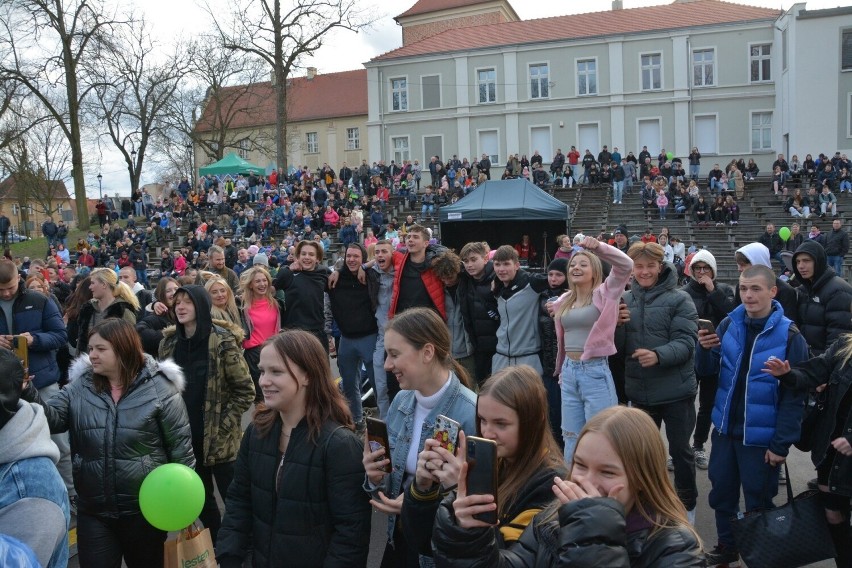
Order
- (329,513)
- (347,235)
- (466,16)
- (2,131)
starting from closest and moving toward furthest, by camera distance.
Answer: (329,513), (347,235), (2,131), (466,16)

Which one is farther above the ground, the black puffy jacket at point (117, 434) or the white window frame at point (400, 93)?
the white window frame at point (400, 93)

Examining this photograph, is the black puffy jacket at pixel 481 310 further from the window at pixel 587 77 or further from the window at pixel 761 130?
the window at pixel 761 130

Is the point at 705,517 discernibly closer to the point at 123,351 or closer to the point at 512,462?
the point at 512,462

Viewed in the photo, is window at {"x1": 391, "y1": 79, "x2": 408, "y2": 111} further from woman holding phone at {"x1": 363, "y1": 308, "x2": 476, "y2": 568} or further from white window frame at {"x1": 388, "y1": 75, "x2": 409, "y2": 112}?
woman holding phone at {"x1": 363, "y1": 308, "x2": 476, "y2": 568}

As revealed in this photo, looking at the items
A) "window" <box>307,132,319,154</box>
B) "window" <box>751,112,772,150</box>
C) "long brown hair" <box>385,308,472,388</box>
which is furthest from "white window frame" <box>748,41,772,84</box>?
"long brown hair" <box>385,308,472,388</box>

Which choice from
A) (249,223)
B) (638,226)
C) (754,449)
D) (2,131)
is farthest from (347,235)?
(754,449)

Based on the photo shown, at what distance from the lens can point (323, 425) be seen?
2.91 metres

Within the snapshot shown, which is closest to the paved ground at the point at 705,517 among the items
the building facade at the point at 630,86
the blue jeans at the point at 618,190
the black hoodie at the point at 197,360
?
the black hoodie at the point at 197,360

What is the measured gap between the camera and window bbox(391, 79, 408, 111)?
42375mm

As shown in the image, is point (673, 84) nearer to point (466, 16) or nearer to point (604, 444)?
point (466, 16)

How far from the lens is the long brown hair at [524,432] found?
8.07 feet

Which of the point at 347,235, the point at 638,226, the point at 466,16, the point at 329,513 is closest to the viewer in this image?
the point at 329,513

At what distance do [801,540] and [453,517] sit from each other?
2768 millimetres

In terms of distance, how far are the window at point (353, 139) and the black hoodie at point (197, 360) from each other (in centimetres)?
5567
